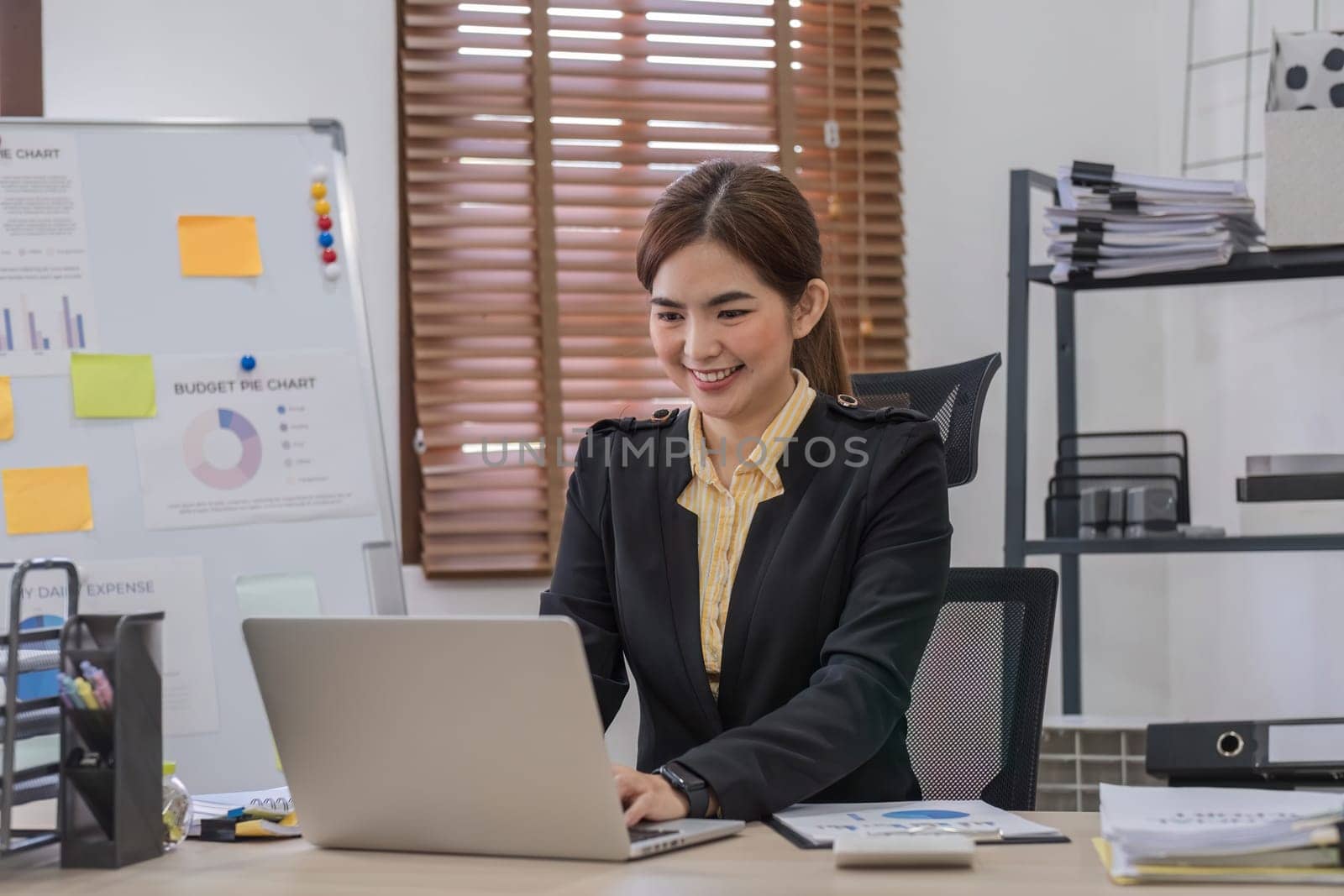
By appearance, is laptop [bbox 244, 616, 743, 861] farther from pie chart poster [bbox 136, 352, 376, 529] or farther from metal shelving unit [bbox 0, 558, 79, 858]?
pie chart poster [bbox 136, 352, 376, 529]

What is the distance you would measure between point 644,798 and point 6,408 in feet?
→ 4.91

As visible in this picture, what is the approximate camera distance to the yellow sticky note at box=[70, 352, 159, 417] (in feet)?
7.17

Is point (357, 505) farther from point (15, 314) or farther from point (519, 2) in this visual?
point (519, 2)

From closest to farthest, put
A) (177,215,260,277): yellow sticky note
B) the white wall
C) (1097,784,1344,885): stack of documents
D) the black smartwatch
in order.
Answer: (1097,784,1344,885): stack of documents < the black smartwatch < (177,215,260,277): yellow sticky note < the white wall

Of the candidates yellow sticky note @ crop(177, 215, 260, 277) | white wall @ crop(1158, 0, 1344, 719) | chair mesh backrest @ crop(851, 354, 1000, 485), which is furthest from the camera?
white wall @ crop(1158, 0, 1344, 719)

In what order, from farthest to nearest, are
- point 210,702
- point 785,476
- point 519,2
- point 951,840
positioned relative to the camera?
1. point 519,2
2. point 210,702
3. point 785,476
4. point 951,840

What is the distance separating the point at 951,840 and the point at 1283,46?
5.99 feet

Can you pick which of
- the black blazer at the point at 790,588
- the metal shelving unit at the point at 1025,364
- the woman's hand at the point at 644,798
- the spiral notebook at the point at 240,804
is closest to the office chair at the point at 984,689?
the black blazer at the point at 790,588

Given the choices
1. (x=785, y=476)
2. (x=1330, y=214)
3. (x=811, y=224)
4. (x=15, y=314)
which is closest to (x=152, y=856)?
(x=785, y=476)

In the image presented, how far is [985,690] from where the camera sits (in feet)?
5.26

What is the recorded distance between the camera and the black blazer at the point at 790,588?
1357mm

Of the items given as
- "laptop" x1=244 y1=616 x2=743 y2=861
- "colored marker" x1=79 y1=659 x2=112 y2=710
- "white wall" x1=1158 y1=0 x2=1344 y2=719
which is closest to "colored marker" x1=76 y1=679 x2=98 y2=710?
"colored marker" x1=79 y1=659 x2=112 y2=710

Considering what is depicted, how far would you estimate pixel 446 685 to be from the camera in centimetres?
100

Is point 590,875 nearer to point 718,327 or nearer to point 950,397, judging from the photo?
point 718,327
